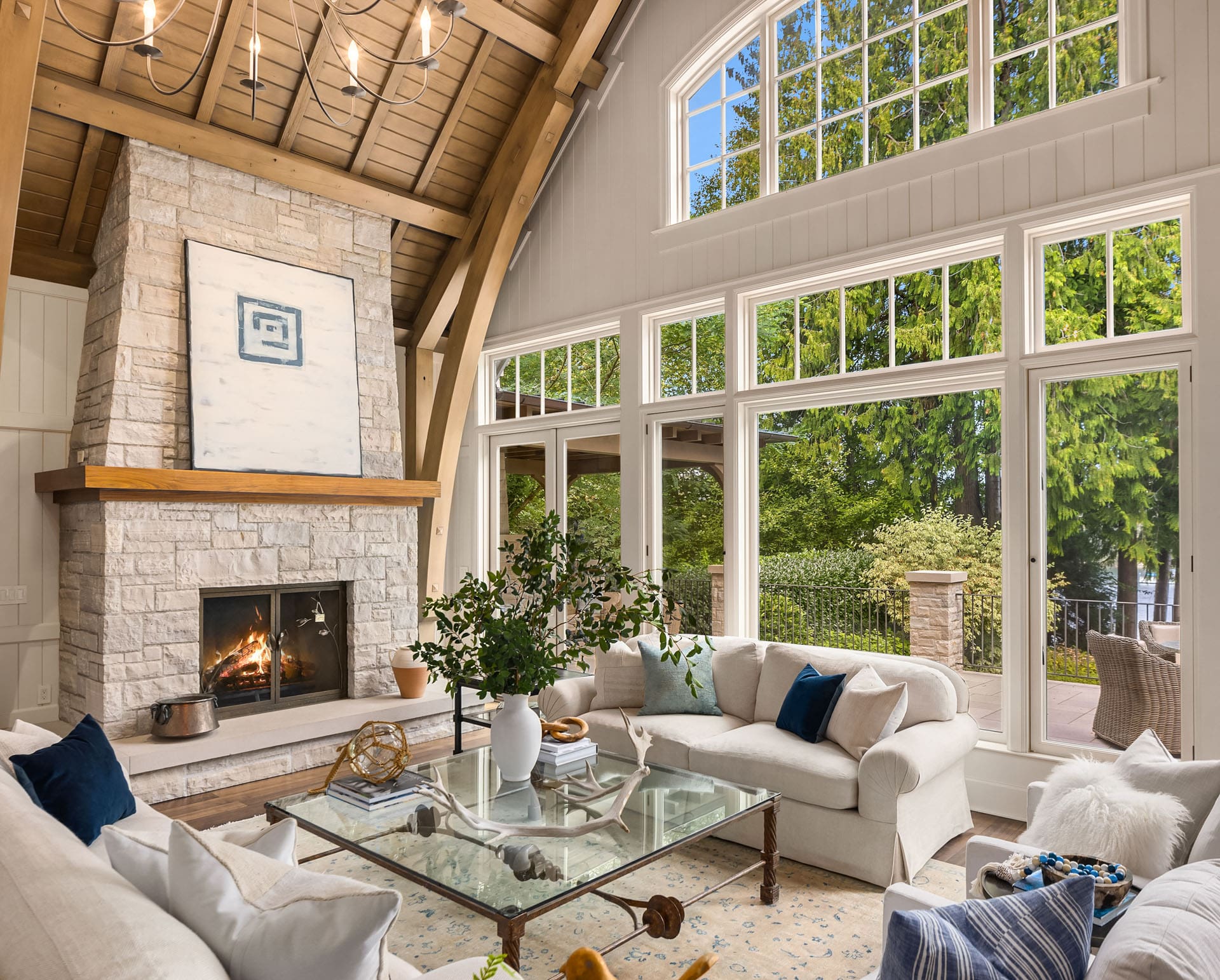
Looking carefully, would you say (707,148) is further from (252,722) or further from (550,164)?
(252,722)

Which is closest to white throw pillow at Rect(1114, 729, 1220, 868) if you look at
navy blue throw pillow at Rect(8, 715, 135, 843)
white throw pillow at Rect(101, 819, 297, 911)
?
white throw pillow at Rect(101, 819, 297, 911)

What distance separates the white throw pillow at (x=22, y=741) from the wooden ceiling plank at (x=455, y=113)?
4357 mm

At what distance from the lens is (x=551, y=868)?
2365mm

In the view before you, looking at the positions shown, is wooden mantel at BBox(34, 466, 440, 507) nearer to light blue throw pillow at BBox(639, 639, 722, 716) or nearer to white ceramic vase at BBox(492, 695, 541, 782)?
light blue throw pillow at BBox(639, 639, 722, 716)

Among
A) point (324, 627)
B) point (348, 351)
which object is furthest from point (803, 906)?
point (348, 351)

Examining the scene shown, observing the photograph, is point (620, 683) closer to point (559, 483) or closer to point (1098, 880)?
point (559, 483)

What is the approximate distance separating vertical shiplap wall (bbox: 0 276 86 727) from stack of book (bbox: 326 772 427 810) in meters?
2.95

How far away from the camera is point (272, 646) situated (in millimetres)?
5234

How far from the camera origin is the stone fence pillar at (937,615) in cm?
437

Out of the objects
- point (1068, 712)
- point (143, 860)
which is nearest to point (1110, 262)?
point (1068, 712)

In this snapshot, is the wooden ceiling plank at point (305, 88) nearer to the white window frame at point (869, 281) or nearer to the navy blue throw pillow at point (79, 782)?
the white window frame at point (869, 281)

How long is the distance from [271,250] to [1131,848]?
5.29 metres

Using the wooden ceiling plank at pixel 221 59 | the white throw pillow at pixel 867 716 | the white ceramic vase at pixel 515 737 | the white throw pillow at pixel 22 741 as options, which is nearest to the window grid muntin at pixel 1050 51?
the white throw pillow at pixel 867 716

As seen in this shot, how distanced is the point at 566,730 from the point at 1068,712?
94.9 inches
